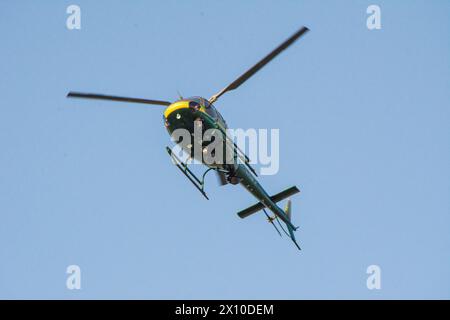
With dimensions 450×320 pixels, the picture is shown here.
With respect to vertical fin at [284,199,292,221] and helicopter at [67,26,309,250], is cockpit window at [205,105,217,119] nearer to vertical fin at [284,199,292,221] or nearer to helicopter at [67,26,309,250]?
helicopter at [67,26,309,250]

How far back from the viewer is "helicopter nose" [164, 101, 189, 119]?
1820cm

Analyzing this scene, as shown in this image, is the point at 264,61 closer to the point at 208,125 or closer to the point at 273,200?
the point at 208,125

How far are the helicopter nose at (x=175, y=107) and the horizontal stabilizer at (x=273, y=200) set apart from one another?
4.98 m

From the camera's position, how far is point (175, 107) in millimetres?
18234

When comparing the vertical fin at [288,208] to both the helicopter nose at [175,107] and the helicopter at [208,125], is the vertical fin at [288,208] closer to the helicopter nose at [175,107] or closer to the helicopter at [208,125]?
the helicopter at [208,125]

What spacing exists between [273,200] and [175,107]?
5238mm

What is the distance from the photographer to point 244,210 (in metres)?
22.6

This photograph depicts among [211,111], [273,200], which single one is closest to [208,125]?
[211,111]

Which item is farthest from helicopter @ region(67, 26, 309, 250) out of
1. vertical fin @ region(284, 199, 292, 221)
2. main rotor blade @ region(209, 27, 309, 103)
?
vertical fin @ region(284, 199, 292, 221)
